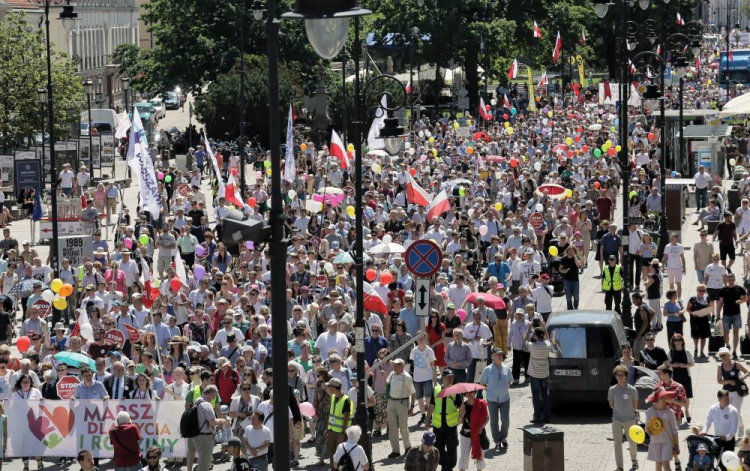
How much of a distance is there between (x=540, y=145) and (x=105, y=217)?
15.8 meters

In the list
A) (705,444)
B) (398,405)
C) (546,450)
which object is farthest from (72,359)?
(705,444)

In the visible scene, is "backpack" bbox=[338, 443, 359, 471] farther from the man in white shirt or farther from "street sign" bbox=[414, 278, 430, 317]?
"street sign" bbox=[414, 278, 430, 317]

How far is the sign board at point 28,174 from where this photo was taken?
42812mm

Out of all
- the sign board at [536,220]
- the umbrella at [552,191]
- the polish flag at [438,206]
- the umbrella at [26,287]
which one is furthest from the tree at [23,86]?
the umbrella at [26,287]

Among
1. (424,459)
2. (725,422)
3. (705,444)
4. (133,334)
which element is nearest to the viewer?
(705,444)

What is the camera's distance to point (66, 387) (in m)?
20.6

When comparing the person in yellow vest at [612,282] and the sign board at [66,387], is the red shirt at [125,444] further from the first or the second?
the person in yellow vest at [612,282]

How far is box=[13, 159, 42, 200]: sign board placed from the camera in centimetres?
4281

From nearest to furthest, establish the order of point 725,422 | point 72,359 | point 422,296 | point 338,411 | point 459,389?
point 725,422 → point 459,389 → point 338,411 → point 72,359 → point 422,296

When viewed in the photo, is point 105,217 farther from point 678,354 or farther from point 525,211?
point 678,354

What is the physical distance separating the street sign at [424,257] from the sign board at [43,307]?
25.1 feet

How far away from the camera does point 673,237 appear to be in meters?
28.9

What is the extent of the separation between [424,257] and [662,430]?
419 centimetres

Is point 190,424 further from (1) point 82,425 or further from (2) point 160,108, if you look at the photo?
(2) point 160,108
